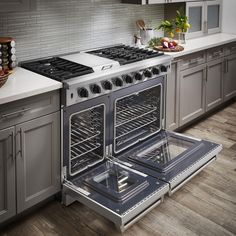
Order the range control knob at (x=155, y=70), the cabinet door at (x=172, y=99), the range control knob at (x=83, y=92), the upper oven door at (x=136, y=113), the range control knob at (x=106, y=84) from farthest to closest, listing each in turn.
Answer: the cabinet door at (x=172, y=99), the range control knob at (x=155, y=70), the upper oven door at (x=136, y=113), the range control knob at (x=106, y=84), the range control knob at (x=83, y=92)

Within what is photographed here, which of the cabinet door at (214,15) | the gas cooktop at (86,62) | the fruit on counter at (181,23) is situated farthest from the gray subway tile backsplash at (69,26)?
the cabinet door at (214,15)

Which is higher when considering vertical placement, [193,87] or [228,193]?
[193,87]

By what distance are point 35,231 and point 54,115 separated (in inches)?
29.7

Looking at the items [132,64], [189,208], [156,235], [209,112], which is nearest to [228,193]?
[189,208]

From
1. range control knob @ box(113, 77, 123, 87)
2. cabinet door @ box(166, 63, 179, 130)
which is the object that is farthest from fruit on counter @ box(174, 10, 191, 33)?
range control knob @ box(113, 77, 123, 87)

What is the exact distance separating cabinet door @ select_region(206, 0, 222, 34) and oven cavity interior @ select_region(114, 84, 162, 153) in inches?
67.0

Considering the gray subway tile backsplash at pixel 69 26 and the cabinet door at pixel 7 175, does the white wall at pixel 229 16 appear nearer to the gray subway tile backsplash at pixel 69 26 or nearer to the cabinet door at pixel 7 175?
the gray subway tile backsplash at pixel 69 26

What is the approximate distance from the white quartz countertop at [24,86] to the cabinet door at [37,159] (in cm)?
20

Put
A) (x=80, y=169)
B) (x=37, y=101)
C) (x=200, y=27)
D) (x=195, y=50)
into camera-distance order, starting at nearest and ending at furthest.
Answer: (x=37, y=101) → (x=80, y=169) → (x=195, y=50) → (x=200, y=27)

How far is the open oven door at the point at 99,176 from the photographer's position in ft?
7.70

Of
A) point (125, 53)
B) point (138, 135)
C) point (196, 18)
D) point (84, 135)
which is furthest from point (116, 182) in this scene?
point (196, 18)

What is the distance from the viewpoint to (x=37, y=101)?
2.35 metres

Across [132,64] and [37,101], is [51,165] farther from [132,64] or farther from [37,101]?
[132,64]

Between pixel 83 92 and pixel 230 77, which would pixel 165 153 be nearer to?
pixel 83 92
